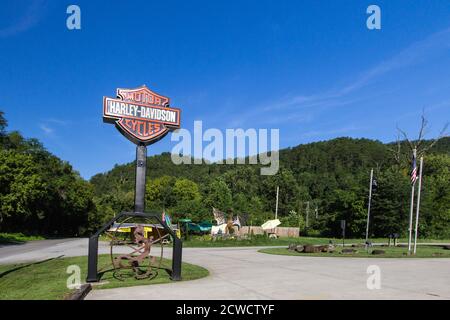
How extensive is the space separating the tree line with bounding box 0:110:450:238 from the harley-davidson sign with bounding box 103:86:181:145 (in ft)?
111

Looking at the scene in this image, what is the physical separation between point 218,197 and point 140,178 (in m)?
66.9

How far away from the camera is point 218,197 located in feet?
261

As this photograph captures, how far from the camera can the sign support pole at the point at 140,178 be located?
12.9 metres

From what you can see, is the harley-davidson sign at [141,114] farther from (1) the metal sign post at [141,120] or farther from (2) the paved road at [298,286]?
(2) the paved road at [298,286]

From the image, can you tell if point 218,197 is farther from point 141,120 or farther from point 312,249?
point 141,120

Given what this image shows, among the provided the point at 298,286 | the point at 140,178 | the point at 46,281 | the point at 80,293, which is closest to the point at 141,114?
the point at 140,178

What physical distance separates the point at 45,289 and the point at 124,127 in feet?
16.9

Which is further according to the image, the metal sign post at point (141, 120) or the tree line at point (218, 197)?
the tree line at point (218, 197)

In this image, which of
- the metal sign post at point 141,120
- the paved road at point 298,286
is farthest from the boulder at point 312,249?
the metal sign post at point 141,120

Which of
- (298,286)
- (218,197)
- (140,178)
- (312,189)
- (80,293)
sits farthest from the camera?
(312,189)

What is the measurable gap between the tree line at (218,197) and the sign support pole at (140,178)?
33.7m

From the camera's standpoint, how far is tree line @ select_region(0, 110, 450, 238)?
161ft
